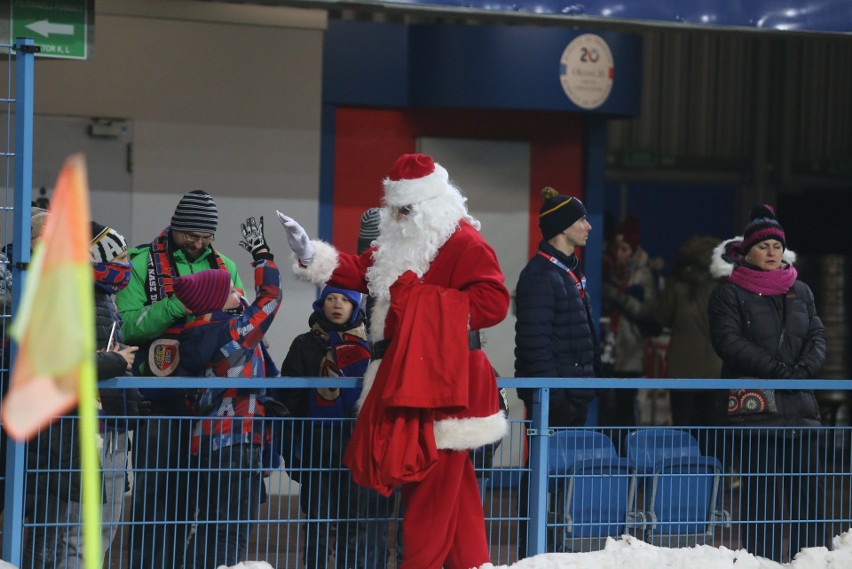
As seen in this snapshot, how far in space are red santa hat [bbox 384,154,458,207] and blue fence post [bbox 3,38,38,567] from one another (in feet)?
4.52

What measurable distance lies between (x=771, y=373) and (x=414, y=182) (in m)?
2.03

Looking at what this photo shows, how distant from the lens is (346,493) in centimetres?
538

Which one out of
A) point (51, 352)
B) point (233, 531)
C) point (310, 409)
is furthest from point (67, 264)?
point (310, 409)

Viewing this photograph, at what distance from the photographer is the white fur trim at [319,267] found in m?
5.37

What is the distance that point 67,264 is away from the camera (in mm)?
2426

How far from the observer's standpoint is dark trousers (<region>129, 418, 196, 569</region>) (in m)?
5.10

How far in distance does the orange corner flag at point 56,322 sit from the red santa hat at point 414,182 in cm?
289

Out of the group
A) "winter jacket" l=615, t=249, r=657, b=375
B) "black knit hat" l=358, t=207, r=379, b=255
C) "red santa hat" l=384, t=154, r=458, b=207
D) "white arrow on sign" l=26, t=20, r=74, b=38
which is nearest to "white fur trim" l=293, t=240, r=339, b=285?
"red santa hat" l=384, t=154, r=458, b=207

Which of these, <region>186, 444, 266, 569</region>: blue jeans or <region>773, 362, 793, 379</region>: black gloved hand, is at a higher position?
<region>773, 362, 793, 379</region>: black gloved hand

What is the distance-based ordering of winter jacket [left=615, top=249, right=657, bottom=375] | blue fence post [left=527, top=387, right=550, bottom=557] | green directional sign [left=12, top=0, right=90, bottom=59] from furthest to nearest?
winter jacket [left=615, top=249, right=657, bottom=375], green directional sign [left=12, top=0, right=90, bottom=59], blue fence post [left=527, top=387, right=550, bottom=557]

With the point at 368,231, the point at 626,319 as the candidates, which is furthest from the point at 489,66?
the point at 626,319

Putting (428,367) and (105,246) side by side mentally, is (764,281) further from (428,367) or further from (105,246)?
(105,246)

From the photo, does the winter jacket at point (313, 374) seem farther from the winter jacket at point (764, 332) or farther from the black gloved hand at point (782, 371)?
the black gloved hand at point (782, 371)

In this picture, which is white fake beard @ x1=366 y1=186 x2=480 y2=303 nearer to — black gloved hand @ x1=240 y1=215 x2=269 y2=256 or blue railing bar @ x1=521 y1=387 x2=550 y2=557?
black gloved hand @ x1=240 y1=215 x2=269 y2=256
